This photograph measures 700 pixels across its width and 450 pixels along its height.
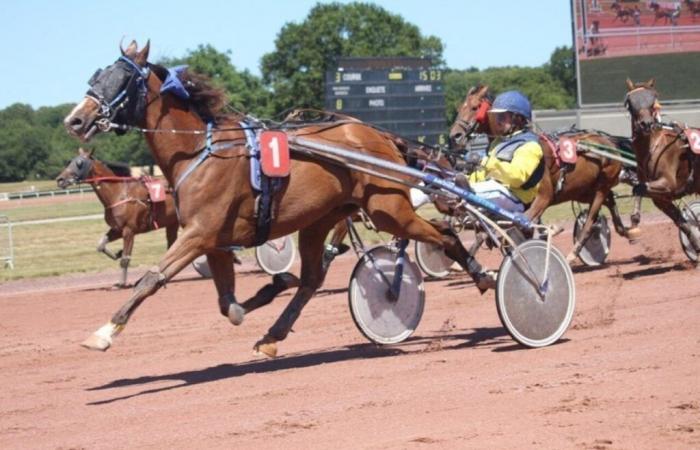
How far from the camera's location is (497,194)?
9.10m

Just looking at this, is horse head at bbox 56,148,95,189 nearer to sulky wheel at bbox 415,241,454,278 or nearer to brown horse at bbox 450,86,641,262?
sulky wheel at bbox 415,241,454,278

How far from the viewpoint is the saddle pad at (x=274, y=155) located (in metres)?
8.43

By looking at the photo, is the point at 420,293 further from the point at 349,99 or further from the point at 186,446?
the point at 349,99

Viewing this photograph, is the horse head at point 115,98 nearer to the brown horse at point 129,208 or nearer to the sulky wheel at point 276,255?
the sulky wheel at point 276,255

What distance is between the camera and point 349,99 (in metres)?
27.1

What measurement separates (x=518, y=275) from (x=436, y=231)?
3.09 feet

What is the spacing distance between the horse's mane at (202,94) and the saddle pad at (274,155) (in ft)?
1.81

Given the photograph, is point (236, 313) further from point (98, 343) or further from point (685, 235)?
point (685, 235)

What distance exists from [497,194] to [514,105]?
69 centimetres

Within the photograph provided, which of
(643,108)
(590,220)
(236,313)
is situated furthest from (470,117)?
(236,313)

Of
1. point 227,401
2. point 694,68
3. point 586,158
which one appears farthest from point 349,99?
point 227,401

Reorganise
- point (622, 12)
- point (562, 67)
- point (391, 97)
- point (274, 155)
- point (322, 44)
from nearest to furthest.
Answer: point (274, 155) < point (622, 12) < point (391, 97) < point (322, 44) < point (562, 67)

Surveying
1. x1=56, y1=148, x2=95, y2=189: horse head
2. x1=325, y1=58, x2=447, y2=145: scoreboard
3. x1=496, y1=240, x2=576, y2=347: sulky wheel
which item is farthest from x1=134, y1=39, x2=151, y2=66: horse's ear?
x1=325, y1=58, x2=447, y2=145: scoreboard

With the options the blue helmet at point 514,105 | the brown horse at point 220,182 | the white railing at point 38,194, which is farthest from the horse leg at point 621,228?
the white railing at point 38,194
